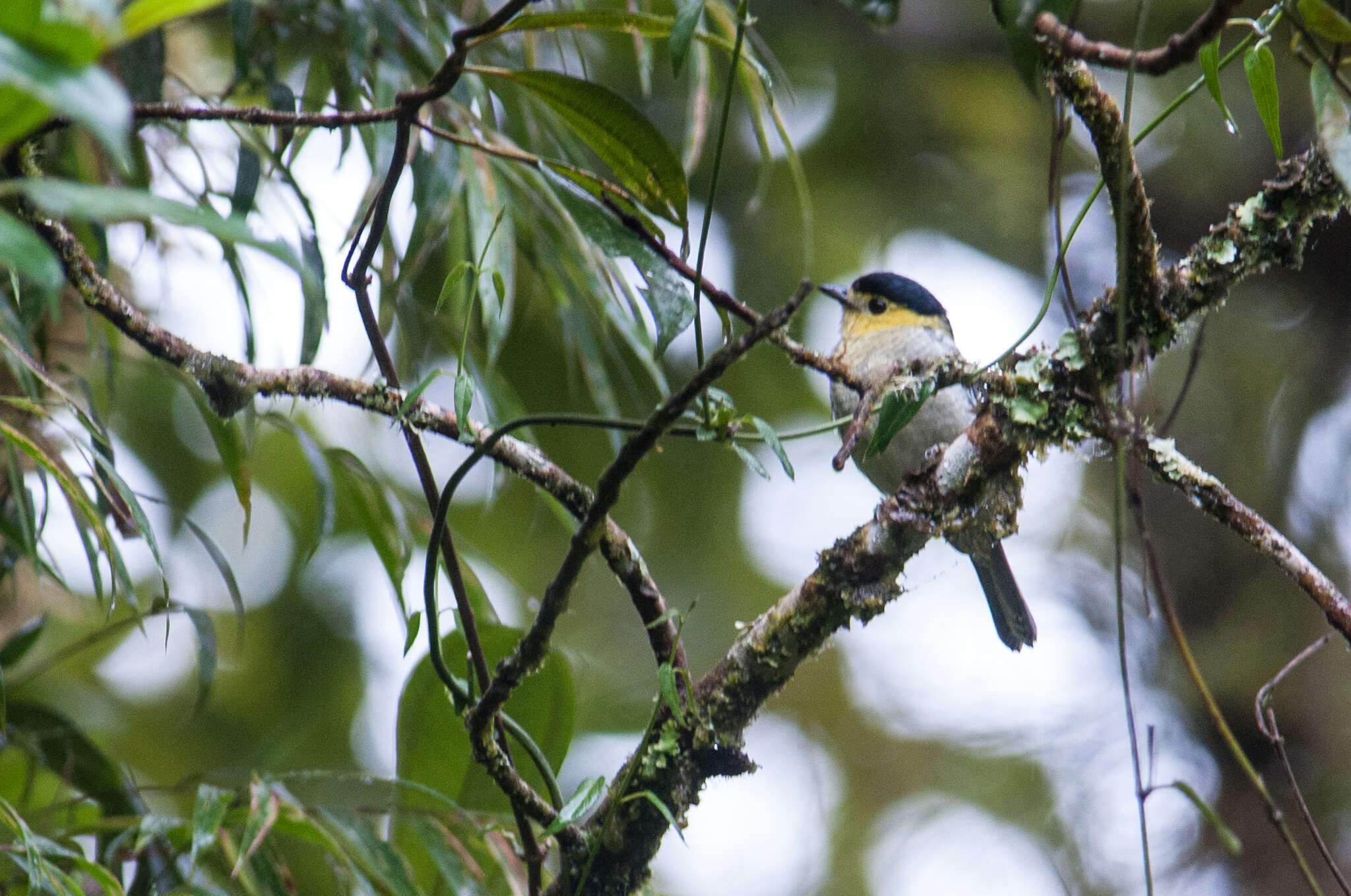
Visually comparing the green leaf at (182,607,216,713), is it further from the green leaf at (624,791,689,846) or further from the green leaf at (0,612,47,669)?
the green leaf at (624,791,689,846)

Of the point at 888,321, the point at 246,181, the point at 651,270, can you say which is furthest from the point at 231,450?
the point at 888,321

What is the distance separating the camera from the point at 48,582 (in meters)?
2.88

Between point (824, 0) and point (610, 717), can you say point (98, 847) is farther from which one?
point (824, 0)

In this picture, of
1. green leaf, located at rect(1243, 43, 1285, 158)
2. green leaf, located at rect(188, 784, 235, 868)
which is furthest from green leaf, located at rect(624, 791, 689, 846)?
green leaf, located at rect(1243, 43, 1285, 158)

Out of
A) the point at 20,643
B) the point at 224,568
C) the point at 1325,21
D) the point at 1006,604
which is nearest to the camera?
the point at 1325,21

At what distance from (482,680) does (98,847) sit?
0.74 m

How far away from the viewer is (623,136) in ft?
3.70

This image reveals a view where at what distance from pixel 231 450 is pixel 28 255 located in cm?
114

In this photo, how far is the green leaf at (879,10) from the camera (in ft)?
4.14

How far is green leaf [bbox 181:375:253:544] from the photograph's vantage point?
1.53m

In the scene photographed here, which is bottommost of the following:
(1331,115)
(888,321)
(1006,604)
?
(1331,115)

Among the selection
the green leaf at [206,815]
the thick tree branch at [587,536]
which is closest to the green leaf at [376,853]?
the green leaf at [206,815]

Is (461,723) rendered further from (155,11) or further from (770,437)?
(155,11)

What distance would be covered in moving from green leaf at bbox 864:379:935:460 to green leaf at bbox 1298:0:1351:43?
1.33 feet
